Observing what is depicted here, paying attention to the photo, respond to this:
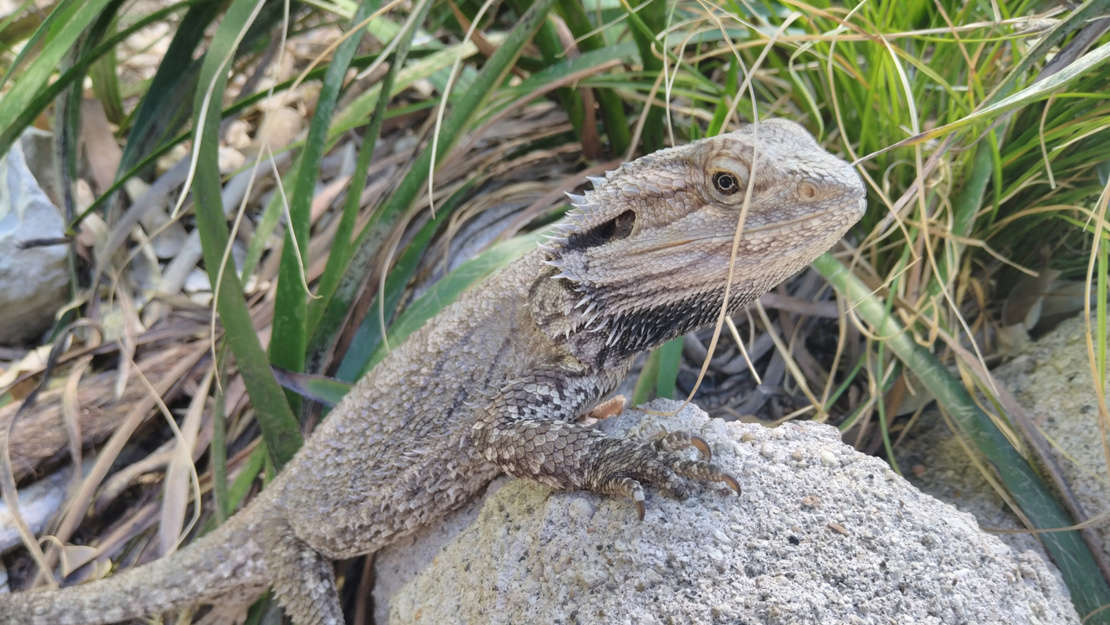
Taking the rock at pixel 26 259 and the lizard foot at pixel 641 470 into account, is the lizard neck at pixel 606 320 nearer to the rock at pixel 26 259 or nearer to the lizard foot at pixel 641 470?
the lizard foot at pixel 641 470

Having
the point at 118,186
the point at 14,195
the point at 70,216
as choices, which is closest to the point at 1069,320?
the point at 118,186

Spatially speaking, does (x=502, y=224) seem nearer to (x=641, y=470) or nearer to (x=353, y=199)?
(x=353, y=199)

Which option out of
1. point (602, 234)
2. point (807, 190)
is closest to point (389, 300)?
point (602, 234)

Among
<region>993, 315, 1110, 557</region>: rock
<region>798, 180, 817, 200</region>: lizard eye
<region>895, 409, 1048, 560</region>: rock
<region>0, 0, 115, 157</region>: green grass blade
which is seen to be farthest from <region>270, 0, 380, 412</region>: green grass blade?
<region>993, 315, 1110, 557</region>: rock

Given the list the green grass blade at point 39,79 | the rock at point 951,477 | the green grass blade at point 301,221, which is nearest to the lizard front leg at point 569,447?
the green grass blade at point 301,221

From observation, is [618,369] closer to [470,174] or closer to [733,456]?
[733,456]

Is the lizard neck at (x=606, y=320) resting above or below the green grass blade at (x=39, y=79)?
below
